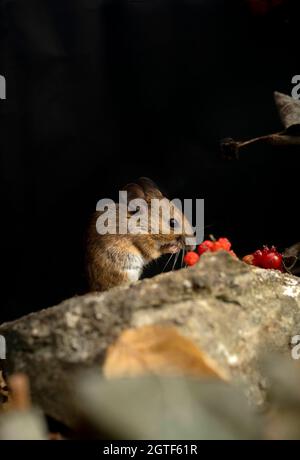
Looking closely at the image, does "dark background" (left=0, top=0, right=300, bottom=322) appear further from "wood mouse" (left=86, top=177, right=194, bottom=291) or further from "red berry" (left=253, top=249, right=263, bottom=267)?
"red berry" (left=253, top=249, right=263, bottom=267)

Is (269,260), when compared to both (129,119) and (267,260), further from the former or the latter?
(129,119)

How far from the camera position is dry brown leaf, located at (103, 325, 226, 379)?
1021mm

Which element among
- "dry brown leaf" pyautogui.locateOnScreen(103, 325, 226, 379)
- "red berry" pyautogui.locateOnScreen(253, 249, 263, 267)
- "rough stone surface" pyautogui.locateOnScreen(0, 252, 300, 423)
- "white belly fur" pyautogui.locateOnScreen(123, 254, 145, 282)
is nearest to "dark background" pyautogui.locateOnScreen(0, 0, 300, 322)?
"white belly fur" pyautogui.locateOnScreen(123, 254, 145, 282)

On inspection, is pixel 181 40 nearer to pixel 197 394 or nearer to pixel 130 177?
pixel 130 177

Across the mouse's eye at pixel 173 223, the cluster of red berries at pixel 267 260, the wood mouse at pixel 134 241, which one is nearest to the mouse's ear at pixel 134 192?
the wood mouse at pixel 134 241

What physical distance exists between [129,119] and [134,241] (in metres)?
0.48

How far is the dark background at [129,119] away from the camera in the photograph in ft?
7.10

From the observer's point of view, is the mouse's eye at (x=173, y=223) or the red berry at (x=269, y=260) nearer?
the red berry at (x=269, y=260)

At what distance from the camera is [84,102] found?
7.34ft

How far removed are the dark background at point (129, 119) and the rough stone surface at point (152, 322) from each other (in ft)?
3.21

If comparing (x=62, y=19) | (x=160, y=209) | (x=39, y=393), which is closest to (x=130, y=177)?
(x=160, y=209)

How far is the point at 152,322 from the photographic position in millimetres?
1186

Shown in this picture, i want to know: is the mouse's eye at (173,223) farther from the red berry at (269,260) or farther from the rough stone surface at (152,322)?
the rough stone surface at (152,322)

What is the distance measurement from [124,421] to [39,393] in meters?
0.33
